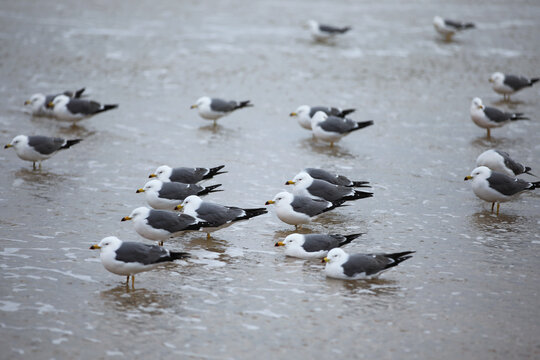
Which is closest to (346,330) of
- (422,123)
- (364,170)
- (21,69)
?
(364,170)

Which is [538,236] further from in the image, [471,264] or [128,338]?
[128,338]

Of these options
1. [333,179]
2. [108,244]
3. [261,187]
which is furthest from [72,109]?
[108,244]

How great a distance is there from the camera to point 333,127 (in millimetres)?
14078

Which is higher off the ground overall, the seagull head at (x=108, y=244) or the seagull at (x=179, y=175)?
the seagull at (x=179, y=175)

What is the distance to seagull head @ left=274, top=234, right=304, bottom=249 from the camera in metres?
9.09

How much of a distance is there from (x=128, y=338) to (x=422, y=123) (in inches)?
415

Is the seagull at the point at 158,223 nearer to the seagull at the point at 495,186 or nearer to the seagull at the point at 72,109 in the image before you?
the seagull at the point at 495,186

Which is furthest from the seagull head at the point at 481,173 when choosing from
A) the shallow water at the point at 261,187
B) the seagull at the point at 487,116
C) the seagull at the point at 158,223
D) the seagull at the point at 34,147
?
the seagull at the point at 34,147

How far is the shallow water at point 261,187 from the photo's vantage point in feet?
23.9

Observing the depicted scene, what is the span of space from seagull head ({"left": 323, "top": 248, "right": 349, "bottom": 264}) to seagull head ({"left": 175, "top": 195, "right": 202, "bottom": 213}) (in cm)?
210

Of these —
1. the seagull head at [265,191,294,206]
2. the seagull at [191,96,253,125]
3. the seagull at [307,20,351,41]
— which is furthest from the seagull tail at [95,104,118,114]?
the seagull at [307,20,351,41]

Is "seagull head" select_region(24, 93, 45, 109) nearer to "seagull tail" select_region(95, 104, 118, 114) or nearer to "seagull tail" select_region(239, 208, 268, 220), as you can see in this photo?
"seagull tail" select_region(95, 104, 118, 114)

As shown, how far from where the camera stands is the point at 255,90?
1800 cm

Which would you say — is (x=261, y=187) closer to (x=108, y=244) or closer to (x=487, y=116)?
(x=108, y=244)
